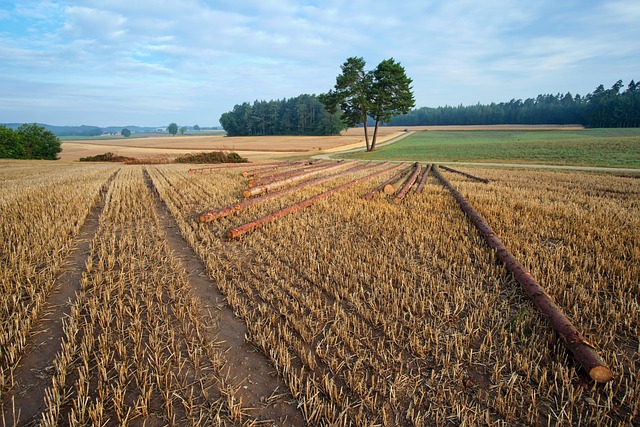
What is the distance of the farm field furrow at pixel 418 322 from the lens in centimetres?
237

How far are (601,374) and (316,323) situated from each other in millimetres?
2483

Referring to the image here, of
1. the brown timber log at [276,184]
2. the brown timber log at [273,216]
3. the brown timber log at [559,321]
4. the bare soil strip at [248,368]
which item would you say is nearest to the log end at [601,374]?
the brown timber log at [559,321]

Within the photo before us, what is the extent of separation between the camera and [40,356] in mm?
2762

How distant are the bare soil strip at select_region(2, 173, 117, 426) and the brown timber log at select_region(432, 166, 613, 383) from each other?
4.30 metres

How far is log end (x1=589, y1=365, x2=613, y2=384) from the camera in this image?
2.40m

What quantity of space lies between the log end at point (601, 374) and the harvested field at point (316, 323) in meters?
0.06

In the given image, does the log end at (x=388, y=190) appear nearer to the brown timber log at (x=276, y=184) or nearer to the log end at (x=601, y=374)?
the brown timber log at (x=276, y=184)

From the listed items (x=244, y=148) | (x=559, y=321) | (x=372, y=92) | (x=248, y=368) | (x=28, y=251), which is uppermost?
(x=372, y=92)

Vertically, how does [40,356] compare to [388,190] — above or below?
below

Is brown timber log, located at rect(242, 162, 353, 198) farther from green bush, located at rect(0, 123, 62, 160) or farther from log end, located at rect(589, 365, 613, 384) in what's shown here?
green bush, located at rect(0, 123, 62, 160)

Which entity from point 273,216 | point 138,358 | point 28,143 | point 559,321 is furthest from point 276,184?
point 28,143

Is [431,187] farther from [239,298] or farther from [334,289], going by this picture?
[239,298]

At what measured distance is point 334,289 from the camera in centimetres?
403

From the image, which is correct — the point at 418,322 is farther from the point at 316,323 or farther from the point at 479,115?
the point at 479,115
